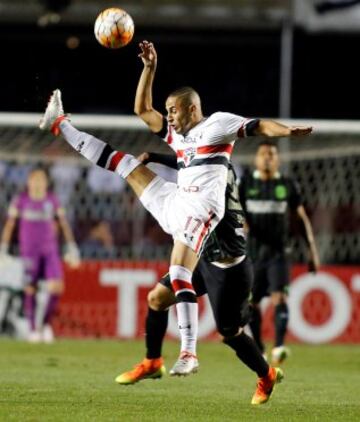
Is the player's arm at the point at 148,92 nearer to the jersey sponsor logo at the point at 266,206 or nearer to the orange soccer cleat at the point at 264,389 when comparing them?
the orange soccer cleat at the point at 264,389

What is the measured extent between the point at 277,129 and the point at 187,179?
0.89 meters

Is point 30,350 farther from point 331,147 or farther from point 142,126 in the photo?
point 331,147

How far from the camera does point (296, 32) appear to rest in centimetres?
2575

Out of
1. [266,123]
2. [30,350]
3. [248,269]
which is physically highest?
[266,123]

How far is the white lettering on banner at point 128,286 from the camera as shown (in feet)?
55.3

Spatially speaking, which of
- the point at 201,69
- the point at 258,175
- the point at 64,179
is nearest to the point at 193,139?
the point at 258,175

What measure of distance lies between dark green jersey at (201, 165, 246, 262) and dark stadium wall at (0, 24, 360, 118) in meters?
15.1

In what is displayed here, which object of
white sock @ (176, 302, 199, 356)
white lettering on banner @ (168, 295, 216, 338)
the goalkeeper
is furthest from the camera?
white lettering on banner @ (168, 295, 216, 338)

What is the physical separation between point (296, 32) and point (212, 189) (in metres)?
16.9

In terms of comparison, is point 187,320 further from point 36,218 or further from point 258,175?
point 36,218

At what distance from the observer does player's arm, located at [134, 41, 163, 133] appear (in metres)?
9.75

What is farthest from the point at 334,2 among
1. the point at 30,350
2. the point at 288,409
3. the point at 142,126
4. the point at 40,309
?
the point at 288,409

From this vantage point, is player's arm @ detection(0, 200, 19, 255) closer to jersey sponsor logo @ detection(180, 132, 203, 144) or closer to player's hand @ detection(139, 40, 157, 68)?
player's hand @ detection(139, 40, 157, 68)

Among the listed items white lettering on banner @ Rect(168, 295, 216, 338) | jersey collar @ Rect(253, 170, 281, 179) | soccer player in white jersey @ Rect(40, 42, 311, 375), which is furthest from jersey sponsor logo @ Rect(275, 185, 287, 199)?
soccer player in white jersey @ Rect(40, 42, 311, 375)
